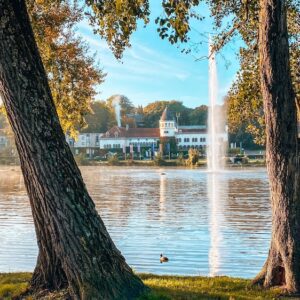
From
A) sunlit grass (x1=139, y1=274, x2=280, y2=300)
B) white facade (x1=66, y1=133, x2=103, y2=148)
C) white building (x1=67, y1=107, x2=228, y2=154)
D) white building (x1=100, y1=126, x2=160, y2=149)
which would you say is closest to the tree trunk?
sunlit grass (x1=139, y1=274, x2=280, y2=300)

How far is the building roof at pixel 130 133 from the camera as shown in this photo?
438ft

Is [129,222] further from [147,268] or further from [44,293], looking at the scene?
[44,293]

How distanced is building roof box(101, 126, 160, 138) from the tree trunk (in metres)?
126

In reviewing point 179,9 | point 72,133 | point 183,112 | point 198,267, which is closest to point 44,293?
point 179,9

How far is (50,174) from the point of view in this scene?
567 cm

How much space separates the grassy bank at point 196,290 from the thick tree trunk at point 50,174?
68 cm

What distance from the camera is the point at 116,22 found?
9.58 meters

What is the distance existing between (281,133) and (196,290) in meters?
2.31

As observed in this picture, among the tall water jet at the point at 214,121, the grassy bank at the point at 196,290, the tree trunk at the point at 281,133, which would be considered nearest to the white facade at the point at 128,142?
the tall water jet at the point at 214,121

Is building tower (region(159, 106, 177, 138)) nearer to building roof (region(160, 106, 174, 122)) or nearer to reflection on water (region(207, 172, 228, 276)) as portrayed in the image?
building roof (region(160, 106, 174, 122))

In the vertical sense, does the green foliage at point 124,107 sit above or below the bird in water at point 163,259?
above

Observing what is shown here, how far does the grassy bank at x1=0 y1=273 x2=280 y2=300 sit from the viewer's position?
6.54 metres

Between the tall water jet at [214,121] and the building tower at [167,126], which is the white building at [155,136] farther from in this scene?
the tall water jet at [214,121]

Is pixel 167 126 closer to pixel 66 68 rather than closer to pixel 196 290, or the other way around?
pixel 66 68
